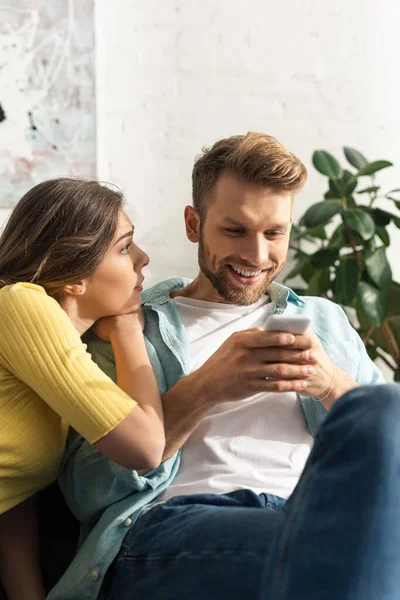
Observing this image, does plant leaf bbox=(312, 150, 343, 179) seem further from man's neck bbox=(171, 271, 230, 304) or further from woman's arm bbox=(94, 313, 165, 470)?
woman's arm bbox=(94, 313, 165, 470)

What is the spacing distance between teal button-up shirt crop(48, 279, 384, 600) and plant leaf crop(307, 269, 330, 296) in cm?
99

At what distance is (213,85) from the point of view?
2.95 meters

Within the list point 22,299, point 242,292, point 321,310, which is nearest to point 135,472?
point 22,299

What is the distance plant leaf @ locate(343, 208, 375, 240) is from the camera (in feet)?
8.59

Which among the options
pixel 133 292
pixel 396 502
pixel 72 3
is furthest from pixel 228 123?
pixel 396 502

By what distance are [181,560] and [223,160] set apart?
86 cm

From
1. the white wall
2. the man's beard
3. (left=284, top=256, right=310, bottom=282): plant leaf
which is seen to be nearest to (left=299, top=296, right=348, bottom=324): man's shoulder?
the man's beard

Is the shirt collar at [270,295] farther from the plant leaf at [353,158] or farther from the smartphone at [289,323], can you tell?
the plant leaf at [353,158]

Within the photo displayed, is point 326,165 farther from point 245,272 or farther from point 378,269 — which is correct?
point 245,272

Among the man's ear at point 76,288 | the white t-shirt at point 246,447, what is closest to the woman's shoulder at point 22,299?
the man's ear at point 76,288

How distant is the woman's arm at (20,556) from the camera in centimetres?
141

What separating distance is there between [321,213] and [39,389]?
160 centimetres

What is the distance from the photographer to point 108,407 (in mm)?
1228

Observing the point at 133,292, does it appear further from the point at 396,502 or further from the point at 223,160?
the point at 396,502
